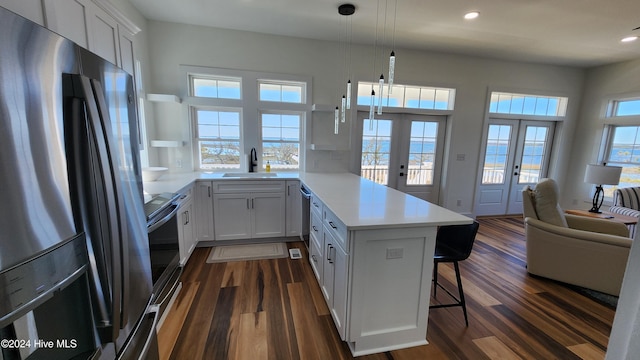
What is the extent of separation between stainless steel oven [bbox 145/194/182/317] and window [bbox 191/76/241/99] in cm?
200

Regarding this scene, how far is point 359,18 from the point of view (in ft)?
10.1

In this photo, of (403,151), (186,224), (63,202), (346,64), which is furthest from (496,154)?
(63,202)

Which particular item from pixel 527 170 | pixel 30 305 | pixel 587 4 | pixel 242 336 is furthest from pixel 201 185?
pixel 527 170

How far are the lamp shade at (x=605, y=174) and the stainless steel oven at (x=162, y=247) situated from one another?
5306 mm

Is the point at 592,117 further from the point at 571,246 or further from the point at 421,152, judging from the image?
the point at 571,246

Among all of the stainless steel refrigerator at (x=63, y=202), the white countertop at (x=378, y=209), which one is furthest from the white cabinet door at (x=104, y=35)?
the white countertop at (x=378, y=209)

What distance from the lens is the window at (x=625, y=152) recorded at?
4.32 meters

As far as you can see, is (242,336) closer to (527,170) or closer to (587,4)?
(587,4)

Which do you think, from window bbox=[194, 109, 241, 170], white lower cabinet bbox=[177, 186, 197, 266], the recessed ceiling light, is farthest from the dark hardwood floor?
the recessed ceiling light

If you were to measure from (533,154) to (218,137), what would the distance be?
592cm

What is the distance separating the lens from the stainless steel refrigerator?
57cm

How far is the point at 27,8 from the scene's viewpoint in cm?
115

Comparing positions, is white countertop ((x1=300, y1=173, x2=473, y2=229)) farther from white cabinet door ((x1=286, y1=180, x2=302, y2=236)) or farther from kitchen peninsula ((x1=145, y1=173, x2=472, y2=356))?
white cabinet door ((x1=286, y1=180, x2=302, y2=236))

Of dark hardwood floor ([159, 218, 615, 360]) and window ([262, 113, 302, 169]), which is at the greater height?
window ([262, 113, 302, 169])
